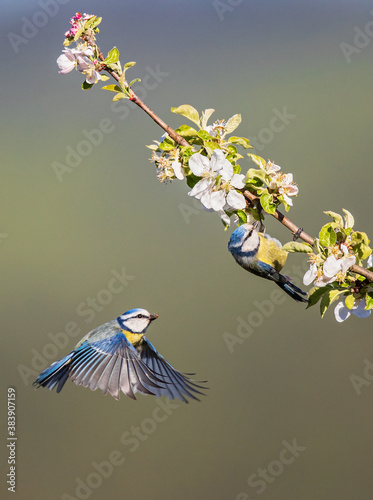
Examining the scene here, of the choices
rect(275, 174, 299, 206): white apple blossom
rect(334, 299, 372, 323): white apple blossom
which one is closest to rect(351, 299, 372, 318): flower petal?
rect(334, 299, 372, 323): white apple blossom

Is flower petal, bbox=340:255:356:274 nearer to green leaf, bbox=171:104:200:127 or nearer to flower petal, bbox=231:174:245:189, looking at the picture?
flower petal, bbox=231:174:245:189

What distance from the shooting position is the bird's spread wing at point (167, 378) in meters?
1.94

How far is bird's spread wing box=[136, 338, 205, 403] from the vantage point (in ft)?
6.35

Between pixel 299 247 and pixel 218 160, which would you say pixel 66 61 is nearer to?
pixel 218 160

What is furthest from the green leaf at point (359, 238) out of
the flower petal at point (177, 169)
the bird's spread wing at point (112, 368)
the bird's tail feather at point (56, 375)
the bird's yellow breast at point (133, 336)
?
the bird's tail feather at point (56, 375)

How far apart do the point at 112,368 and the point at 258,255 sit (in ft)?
2.47

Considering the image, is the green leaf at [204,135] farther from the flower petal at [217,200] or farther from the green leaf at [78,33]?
the green leaf at [78,33]

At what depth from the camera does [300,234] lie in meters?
0.95

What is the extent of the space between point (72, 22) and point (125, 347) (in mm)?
1400

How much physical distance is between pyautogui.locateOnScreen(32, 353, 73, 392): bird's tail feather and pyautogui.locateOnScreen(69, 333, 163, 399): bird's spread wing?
0.28 ft

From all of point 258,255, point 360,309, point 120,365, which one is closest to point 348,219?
point 360,309

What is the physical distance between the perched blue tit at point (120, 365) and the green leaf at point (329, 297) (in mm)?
940

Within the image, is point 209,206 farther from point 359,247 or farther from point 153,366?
point 153,366

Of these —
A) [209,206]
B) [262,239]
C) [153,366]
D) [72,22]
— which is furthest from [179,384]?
[72,22]
